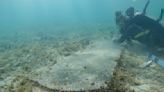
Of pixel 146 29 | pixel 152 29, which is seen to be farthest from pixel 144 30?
pixel 152 29

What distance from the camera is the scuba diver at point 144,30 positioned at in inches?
547

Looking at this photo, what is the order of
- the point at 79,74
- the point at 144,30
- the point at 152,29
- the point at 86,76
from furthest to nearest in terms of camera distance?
the point at 144,30 < the point at 152,29 < the point at 79,74 < the point at 86,76

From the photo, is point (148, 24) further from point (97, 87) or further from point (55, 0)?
point (55, 0)

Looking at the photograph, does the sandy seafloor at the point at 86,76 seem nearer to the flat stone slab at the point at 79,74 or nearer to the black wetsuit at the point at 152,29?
the flat stone slab at the point at 79,74

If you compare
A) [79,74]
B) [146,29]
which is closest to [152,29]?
[146,29]

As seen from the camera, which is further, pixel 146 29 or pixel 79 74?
pixel 146 29

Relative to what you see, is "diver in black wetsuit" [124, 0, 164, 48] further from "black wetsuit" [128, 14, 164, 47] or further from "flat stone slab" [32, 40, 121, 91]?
"flat stone slab" [32, 40, 121, 91]

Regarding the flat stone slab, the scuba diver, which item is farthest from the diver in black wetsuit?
the flat stone slab

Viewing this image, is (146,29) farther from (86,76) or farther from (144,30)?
(86,76)

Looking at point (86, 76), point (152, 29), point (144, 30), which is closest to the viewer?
point (86, 76)

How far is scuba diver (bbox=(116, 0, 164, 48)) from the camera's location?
45.5 ft

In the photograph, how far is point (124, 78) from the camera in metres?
8.00

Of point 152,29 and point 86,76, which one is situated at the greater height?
point 86,76

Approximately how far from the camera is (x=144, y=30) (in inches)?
565
